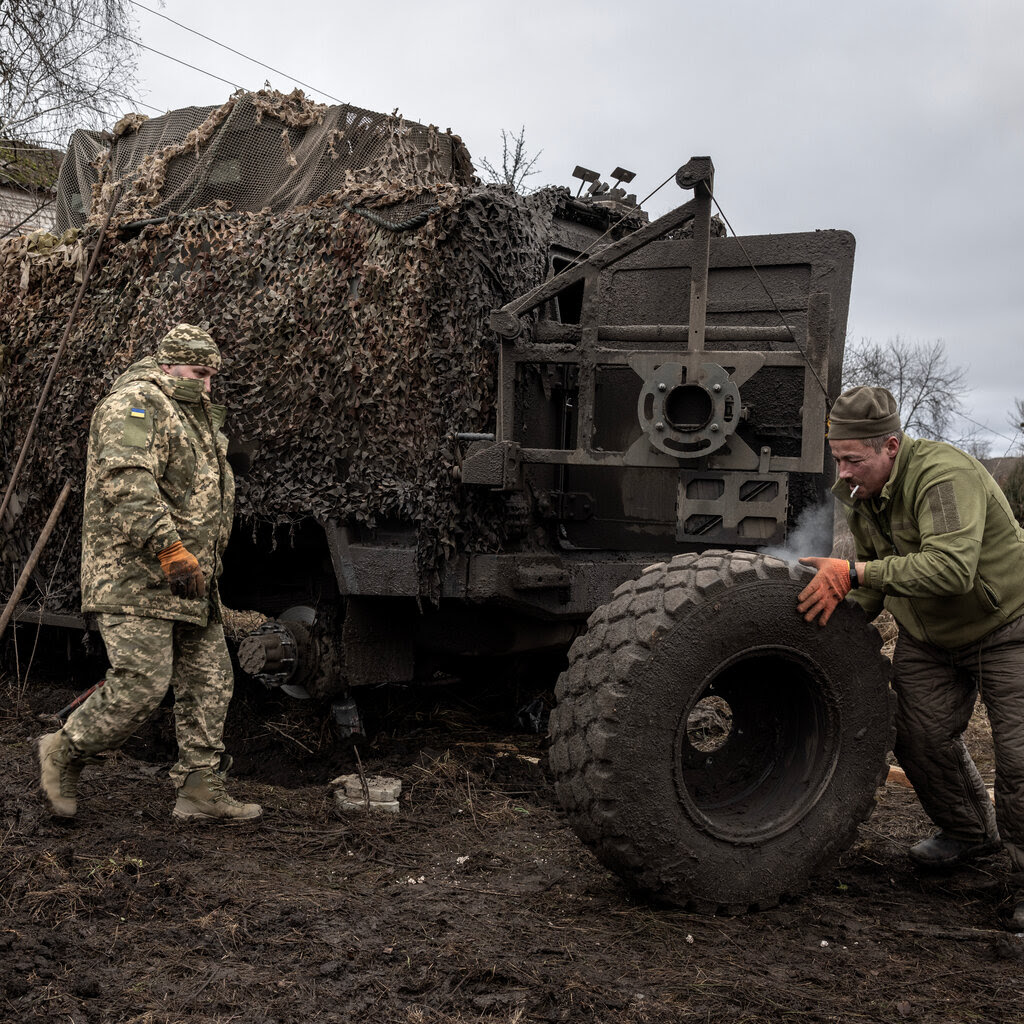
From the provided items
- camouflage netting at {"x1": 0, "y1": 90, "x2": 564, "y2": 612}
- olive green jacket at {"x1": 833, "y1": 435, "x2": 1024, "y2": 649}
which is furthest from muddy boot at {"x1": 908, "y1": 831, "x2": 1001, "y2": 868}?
camouflage netting at {"x1": 0, "y1": 90, "x2": 564, "y2": 612}

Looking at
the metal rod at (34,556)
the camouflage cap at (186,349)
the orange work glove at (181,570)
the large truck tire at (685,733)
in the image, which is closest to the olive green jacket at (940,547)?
the large truck tire at (685,733)

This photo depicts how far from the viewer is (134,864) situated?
13.2ft

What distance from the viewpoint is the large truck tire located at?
350 centimetres

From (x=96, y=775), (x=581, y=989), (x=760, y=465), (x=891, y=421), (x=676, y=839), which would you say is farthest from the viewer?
(x=96, y=775)

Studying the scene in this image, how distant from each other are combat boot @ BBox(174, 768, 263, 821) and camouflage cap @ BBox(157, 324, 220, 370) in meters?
1.69

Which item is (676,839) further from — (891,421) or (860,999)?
(891,421)

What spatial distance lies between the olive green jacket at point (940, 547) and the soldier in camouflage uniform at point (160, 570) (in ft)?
8.30

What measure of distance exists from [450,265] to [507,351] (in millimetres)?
466

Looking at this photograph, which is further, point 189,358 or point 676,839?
point 189,358

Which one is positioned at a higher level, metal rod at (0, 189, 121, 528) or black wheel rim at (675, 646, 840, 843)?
metal rod at (0, 189, 121, 528)

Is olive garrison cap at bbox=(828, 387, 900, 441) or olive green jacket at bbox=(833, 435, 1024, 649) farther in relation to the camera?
olive garrison cap at bbox=(828, 387, 900, 441)

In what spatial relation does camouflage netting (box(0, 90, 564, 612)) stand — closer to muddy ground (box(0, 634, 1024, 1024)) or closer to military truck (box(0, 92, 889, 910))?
military truck (box(0, 92, 889, 910))

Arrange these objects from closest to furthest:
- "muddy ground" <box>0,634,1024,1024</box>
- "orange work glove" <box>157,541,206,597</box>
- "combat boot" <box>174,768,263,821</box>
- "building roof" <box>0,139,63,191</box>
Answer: "muddy ground" <box>0,634,1024,1024</box>
"orange work glove" <box>157,541,206,597</box>
"combat boot" <box>174,768,263,821</box>
"building roof" <box>0,139,63,191</box>

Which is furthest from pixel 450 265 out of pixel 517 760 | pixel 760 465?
pixel 517 760
